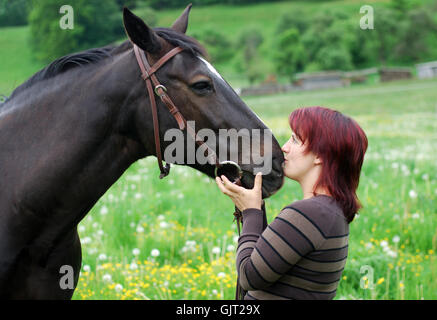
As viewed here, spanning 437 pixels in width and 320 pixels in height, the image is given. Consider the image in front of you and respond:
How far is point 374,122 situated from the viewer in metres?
15.8

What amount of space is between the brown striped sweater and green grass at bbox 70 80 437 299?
1.75 m

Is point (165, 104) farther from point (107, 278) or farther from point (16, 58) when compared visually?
point (16, 58)

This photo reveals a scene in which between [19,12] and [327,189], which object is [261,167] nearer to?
[327,189]

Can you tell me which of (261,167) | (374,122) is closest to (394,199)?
(261,167)

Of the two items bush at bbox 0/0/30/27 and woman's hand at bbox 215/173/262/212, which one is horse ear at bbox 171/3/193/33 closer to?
woman's hand at bbox 215/173/262/212

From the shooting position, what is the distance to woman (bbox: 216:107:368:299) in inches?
69.1

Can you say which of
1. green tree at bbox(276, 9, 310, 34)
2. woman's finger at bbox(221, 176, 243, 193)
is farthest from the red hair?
green tree at bbox(276, 9, 310, 34)

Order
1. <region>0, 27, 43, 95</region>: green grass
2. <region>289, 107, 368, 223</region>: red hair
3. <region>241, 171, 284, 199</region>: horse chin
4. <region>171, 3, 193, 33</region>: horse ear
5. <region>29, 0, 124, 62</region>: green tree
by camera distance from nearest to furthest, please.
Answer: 1. <region>289, 107, 368, 223</region>: red hair
2. <region>241, 171, 284, 199</region>: horse chin
3. <region>171, 3, 193, 33</region>: horse ear
4. <region>29, 0, 124, 62</region>: green tree
5. <region>0, 27, 43, 95</region>: green grass

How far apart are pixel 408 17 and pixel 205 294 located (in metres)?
58.0

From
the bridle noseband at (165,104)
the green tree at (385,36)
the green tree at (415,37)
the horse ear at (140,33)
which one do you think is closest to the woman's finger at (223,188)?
the bridle noseband at (165,104)

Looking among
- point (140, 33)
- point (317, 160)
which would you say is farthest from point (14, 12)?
point (317, 160)

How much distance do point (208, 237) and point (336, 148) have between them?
3.13 m

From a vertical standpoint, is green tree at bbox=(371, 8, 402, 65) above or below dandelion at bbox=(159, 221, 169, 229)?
above

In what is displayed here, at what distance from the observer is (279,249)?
175cm
